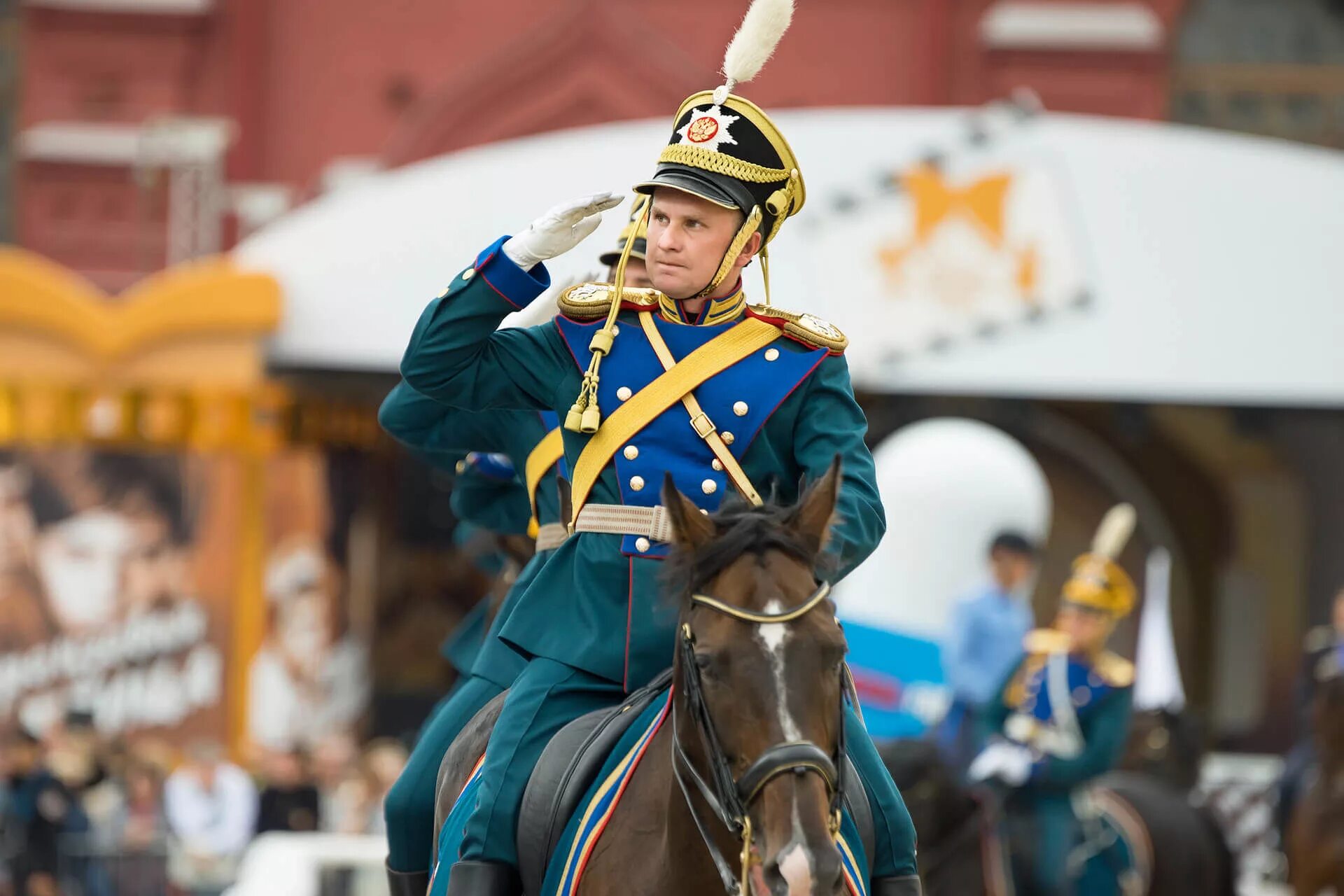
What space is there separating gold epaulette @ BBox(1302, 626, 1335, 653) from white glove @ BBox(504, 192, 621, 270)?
28.7 ft

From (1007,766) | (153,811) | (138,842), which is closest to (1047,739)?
(1007,766)

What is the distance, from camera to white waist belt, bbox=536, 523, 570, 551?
16.4ft

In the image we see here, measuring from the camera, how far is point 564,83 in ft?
64.1

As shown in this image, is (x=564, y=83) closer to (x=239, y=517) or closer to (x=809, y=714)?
(x=239, y=517)

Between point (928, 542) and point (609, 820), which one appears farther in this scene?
point (928, 542)

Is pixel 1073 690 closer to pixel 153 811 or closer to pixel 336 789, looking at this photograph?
pixel 336 789

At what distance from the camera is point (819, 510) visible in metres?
3.50

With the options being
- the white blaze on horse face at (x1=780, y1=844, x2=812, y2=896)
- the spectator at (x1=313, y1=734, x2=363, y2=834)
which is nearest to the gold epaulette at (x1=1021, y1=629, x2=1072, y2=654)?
the spectator at (x1=313, y1=734, x2=363, y2=834)

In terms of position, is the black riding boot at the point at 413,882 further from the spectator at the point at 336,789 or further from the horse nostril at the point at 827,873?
the spectator at the point at 336,789

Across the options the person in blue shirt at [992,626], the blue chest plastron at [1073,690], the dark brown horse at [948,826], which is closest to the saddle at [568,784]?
the dark brown horse at [948,826]

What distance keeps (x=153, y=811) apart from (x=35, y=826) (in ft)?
2.22

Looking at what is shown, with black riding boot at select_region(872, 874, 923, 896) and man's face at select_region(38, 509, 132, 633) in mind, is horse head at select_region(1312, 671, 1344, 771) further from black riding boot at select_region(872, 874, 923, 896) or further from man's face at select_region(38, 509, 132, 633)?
man's face at select_region(38, 509, 132, 633)

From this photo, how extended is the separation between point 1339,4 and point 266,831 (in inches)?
523

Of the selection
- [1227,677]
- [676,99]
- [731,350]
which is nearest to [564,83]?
[676,99]
